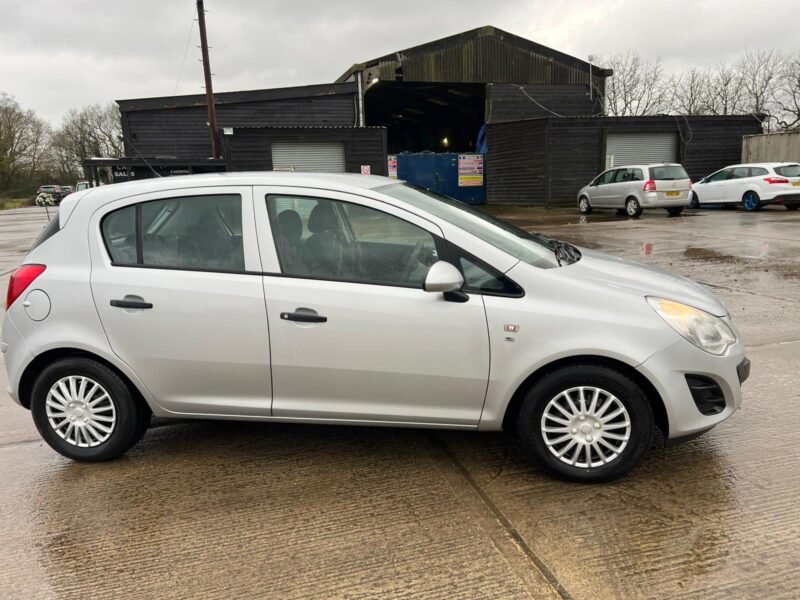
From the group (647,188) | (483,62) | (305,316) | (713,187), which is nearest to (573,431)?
(305,316)

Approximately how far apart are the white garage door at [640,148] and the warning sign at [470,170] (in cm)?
577

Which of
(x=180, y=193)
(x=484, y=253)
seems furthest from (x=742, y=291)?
(x=180, y=193)

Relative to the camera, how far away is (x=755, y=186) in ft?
61.6

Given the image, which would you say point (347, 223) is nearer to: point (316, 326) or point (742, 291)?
point (316, 326)

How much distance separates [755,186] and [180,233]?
20013 millimetres

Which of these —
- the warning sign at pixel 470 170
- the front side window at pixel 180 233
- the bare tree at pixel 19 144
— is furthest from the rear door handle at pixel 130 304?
the bare tree at pixel 19 144

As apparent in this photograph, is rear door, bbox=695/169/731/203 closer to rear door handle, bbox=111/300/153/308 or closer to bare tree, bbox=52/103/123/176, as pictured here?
rear door handle, bbox=111/300/153/308

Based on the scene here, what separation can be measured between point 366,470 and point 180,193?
6.16ft

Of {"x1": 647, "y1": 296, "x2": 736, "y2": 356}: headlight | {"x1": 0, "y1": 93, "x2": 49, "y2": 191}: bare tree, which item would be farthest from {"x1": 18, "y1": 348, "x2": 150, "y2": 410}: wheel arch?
{"x1": 0, "y1": 93, "x2": 49, "y2": 191}: bare tree

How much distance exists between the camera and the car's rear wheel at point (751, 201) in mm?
18875

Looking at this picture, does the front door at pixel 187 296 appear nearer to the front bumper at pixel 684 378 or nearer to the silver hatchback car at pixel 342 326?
the silver hatchback car at pixel 342 326

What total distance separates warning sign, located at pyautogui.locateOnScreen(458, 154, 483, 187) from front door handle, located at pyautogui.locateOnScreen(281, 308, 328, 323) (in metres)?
24.9

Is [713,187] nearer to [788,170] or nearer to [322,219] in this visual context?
[788,170]

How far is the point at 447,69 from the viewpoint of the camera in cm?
2623
